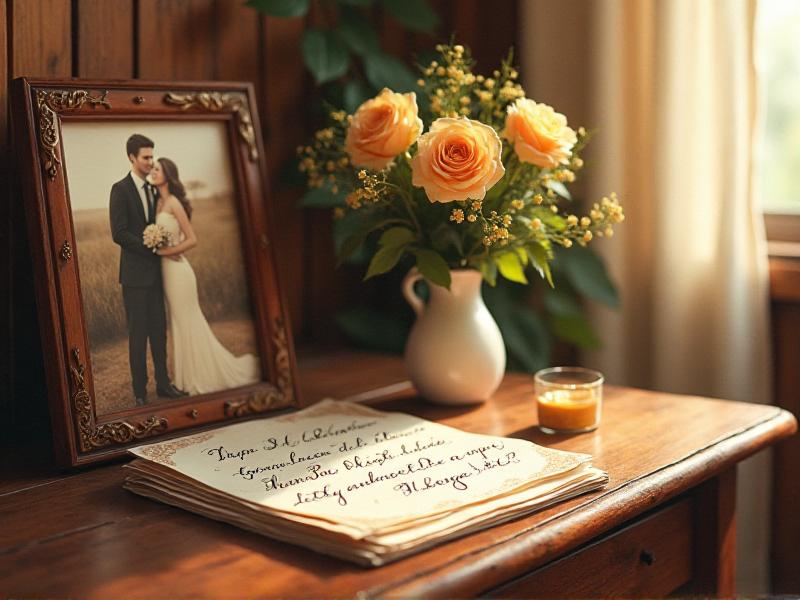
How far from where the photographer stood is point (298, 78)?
1604 millimetres

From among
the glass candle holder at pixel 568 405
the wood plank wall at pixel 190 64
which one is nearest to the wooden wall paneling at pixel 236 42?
the wood plank wall at pixel 190 64

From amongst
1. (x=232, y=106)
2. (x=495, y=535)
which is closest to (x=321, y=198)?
(x=232, y=106)

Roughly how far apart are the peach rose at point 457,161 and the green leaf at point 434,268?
105 millimetres

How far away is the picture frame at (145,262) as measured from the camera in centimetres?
103

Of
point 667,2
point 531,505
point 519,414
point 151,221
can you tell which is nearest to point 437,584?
point 531,505

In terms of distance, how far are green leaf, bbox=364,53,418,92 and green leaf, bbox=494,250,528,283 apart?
0.45 meters

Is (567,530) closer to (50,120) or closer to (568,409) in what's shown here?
(568,409)

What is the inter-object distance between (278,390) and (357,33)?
2.20ft

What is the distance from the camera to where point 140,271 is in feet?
3.64

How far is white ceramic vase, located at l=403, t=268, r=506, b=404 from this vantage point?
4.06 ft

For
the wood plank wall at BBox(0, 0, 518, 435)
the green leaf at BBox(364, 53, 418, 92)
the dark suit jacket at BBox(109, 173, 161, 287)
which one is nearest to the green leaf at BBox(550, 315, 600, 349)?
the wood plank wall at BBox(0, 0, 518, 435)

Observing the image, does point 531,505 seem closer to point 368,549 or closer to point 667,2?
point 368,549

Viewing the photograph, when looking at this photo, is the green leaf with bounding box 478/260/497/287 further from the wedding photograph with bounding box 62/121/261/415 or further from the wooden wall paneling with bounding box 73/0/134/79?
the wooden wall paneling with bounding box 73/0/134/79

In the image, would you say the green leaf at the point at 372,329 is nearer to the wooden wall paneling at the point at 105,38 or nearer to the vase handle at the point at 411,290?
the vase handle at the point at 411,290
